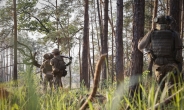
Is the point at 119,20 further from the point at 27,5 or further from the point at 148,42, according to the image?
the point at 27,5

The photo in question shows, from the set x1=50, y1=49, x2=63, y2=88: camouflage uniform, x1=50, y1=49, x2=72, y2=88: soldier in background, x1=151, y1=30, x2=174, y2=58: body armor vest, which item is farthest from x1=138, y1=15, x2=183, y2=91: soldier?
x1=50, y1=49, x2=63, y2=88: camouflage uniform

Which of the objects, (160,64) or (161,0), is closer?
(160,64)

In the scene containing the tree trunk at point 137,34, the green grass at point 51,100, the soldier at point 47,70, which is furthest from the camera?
the soldier at point 47,70

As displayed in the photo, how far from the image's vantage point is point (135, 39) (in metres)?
6.56

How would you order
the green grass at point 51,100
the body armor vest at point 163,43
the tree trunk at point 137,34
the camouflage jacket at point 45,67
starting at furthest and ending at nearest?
the camouflage jacket at point 45,67 → the tree trunk at point 137,34 → the body armor vest at point 163,43 → the green grass at point 51,100

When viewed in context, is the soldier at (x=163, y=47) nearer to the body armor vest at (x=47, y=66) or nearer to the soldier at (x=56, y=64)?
the soldier at (x=56, y=64)

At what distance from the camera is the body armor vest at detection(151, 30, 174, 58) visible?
5.62m

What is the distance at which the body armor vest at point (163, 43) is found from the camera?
562cm

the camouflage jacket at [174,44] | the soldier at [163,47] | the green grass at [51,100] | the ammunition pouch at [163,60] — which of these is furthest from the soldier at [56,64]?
the green grass at [51,100]

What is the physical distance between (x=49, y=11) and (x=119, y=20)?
1520 centimetres

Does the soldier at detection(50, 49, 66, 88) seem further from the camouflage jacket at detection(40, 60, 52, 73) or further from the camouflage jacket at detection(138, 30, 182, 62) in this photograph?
the camouflage jacket at detection(138, 30, 182, 62)

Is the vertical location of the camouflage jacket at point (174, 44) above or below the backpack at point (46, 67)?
above

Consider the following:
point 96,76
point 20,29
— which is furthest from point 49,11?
point 96,76

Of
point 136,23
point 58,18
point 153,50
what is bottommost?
point 153,50
